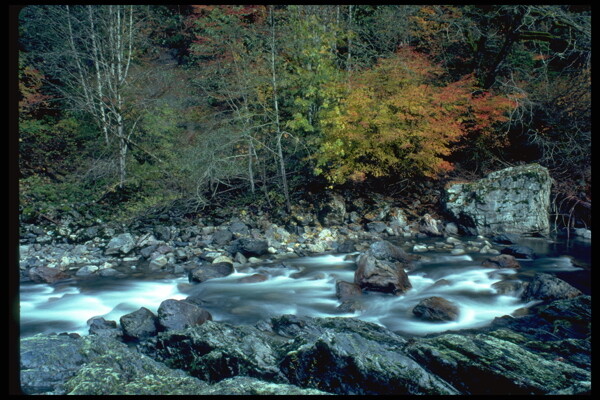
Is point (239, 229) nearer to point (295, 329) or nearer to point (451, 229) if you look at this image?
point (295, 329)

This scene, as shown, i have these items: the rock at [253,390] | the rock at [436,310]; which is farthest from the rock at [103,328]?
the rock at [436,310]

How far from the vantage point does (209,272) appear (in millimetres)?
7145

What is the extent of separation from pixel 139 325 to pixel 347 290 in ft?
10.1

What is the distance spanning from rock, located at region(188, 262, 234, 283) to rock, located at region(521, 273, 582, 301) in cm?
499

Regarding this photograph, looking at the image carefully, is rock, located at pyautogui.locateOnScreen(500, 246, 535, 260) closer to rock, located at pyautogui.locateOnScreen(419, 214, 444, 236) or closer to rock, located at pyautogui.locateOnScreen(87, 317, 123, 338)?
rock, located at pyautogui.locateOnScreen(419, 214, 444, 236)

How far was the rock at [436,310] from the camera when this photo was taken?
5406 mm

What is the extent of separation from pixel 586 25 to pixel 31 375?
6111 mm

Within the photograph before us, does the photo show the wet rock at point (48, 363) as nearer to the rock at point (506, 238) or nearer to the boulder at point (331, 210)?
the boulder at point (331, 210)

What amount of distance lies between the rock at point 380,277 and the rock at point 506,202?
4354mm

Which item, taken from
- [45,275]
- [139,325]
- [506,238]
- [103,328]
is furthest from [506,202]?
[45,275]

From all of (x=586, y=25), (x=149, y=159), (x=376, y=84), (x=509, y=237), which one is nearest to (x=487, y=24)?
(x=376, y=84)

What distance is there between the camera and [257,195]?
38.0ft

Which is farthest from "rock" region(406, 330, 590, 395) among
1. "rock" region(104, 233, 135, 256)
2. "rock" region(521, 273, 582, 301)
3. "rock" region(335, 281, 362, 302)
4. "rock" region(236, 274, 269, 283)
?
"rock" region(104, 233, 135, 256)

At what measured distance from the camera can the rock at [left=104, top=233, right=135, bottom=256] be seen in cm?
858
